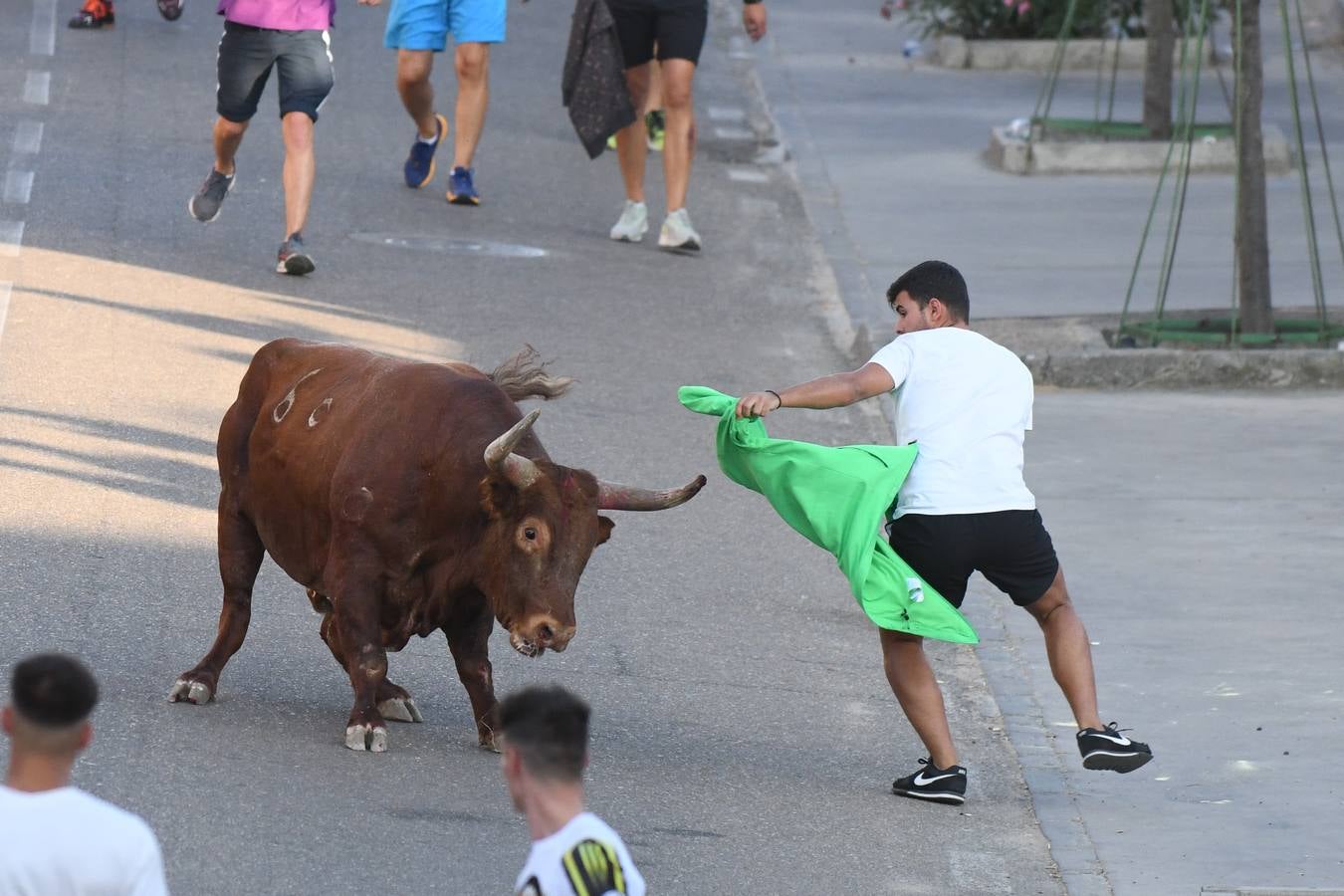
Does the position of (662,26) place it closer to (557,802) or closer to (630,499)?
(630,499)

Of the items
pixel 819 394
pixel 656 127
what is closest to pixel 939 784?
pixel 819 394

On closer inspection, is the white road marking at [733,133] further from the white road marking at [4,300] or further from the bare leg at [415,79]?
the white road marking at [4,300]

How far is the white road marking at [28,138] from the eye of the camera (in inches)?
573

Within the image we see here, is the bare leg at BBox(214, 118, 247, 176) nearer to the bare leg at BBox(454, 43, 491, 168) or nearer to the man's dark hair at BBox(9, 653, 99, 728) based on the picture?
the bare leg at BBox(454, 43, 491, 168)

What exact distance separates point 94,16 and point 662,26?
24.0 feet

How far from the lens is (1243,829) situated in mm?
6242

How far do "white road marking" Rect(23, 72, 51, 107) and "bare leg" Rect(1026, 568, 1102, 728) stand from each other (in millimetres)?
11251

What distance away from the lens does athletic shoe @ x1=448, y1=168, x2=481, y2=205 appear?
14.6 meters

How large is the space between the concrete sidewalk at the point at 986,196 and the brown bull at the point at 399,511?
6.12m

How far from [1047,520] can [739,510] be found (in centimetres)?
131

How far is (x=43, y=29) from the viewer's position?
Result: 18516 mm

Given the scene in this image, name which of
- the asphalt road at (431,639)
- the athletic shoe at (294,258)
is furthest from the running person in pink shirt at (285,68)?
the asphalt road at (431,639)

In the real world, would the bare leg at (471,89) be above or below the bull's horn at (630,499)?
below

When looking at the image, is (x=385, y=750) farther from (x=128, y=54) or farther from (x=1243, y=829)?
(x=128, y=54)
